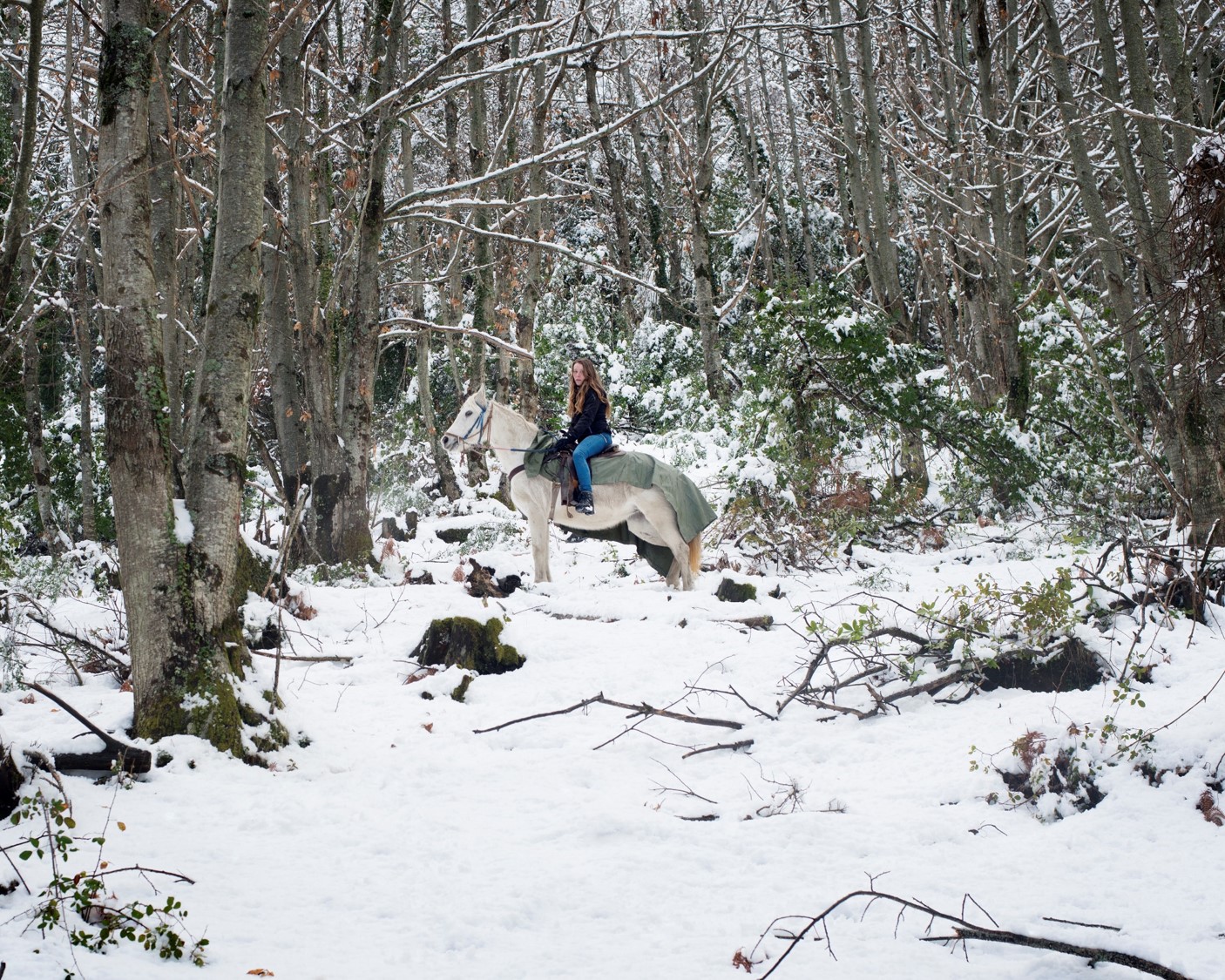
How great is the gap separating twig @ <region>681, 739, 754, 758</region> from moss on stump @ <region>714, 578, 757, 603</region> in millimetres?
2982

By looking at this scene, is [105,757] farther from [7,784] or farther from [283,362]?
[283,362]

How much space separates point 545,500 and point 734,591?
2268mm

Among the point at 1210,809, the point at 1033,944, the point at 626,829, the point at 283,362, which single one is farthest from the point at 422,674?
the point at 283,362

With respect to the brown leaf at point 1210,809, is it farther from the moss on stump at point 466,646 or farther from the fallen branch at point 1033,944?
the moss on stump at point 466,646

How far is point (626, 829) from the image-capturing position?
4137mm

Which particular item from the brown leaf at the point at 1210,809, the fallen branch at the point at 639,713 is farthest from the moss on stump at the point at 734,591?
the brown leaf at the point at 1210,809

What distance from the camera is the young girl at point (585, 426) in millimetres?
9133

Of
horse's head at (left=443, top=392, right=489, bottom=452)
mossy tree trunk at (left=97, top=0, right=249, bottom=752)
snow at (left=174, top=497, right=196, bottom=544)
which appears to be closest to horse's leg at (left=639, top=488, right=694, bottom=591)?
horse's head at (left=443, top=392, right=489, bottom=452)

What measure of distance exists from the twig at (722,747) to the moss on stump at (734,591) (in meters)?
2.98

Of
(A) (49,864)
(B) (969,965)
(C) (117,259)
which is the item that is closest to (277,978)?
(A) (49,864)

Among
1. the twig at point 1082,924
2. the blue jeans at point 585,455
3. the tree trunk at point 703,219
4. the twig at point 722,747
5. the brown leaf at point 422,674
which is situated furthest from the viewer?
the tree trunk at point 703,219

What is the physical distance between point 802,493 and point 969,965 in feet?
27.8

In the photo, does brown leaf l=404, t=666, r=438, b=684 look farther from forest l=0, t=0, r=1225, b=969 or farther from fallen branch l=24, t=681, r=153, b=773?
fallen branch l=24, t=681, r=153, b=773

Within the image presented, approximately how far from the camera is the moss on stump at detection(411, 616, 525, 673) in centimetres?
643
